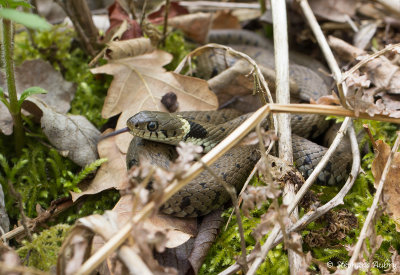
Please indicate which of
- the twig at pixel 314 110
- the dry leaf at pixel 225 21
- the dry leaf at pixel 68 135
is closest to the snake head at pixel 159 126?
the dry leaf at pixel 68 135

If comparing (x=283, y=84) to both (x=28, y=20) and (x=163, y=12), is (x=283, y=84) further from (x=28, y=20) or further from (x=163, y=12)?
(x=163, y=12)

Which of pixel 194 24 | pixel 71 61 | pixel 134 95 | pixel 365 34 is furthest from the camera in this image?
pixel 194 24

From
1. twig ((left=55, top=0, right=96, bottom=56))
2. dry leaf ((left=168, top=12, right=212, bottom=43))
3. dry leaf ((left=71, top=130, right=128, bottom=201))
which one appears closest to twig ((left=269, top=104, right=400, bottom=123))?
dry leaf ((left=71, top=130, right=128, bottom=201))

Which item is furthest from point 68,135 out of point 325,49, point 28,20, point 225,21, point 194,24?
point 225,21

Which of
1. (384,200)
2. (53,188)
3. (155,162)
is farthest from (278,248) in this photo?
(53,188)

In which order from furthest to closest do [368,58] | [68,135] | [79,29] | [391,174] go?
[79,29] < [68,135] < [391,174] < [368,58]

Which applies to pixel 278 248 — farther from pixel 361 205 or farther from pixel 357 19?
pixel 357 19

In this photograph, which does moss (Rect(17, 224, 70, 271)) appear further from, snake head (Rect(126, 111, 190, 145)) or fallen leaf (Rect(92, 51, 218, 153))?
fallen leaf (Rect(92, 51, 218, 153))
